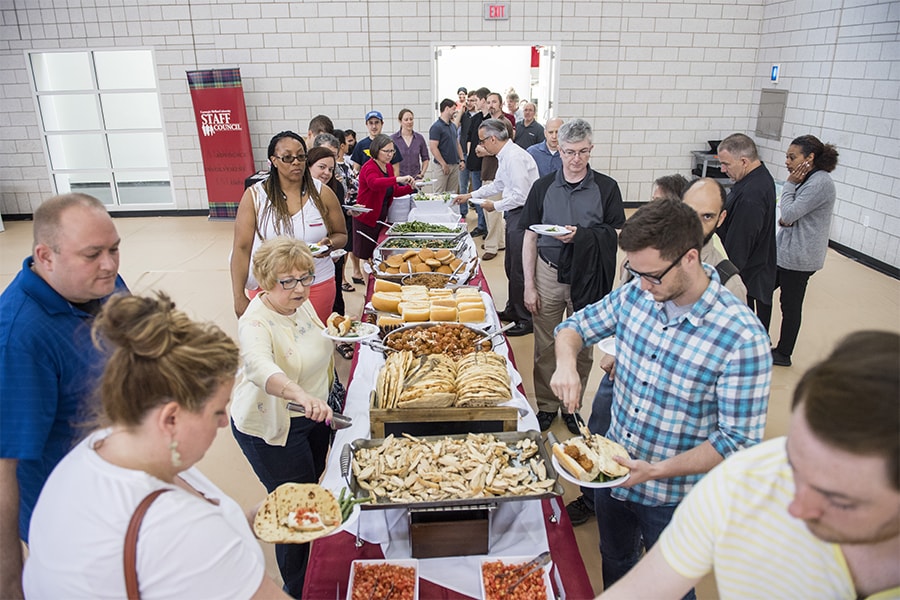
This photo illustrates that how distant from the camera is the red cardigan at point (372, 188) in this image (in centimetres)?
546

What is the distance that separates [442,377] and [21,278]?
144 cm

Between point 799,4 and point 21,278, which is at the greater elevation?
point 799,4

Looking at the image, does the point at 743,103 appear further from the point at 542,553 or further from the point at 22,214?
the point at 22,214

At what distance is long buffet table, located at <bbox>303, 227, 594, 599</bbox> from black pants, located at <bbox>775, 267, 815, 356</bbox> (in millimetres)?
3507

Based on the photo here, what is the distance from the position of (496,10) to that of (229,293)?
5.96 m

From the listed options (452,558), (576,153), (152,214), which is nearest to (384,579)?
(452,558)

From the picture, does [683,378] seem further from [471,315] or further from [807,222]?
[807,222]

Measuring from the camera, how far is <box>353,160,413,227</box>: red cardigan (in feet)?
17.9

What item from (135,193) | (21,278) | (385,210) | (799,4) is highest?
(799,4)

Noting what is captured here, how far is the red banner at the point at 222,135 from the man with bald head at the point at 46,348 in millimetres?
7819

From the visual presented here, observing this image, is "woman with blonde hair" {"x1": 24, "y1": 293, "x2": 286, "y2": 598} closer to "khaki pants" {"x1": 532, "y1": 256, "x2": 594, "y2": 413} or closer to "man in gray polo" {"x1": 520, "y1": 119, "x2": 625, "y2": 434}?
A: "man in gray polo" {"x1": 520, "y1": 119, "x2": 625, "y2": 434}

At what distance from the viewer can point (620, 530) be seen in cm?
225

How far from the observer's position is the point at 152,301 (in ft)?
4.04

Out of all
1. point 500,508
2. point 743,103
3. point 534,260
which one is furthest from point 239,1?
point 500,508
